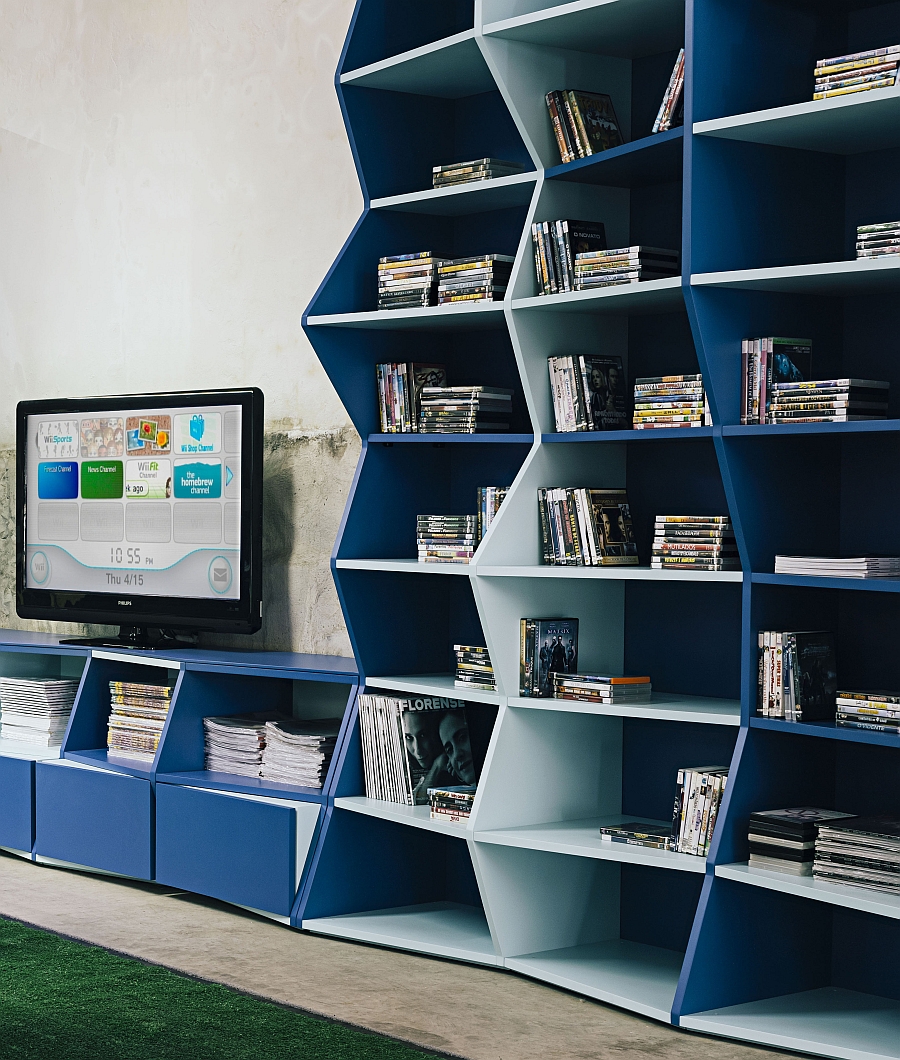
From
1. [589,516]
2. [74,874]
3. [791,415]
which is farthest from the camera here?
[74,874]

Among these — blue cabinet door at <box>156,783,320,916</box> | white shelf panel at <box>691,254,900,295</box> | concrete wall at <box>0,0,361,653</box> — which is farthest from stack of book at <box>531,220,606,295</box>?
blue cabinet door at <box>156,783,320,916</box>

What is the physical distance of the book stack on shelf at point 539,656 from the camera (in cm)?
387

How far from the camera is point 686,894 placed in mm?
3887

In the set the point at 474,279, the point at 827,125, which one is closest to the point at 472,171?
the point at 474,279

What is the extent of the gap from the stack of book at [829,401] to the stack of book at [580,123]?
862mm

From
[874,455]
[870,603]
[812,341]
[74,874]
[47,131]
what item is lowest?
[74,874]

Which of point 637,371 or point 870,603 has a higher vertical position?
point 637,371

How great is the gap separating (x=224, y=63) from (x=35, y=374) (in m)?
1.59

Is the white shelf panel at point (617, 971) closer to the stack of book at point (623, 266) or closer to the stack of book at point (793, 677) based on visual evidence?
the stack of book at point (793, 677)

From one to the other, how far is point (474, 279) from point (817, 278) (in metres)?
1.05

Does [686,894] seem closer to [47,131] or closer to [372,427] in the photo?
[372,427]

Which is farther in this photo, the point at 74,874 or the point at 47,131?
the point at 47,131

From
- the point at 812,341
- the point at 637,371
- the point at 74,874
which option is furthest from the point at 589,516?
the point at 74,874

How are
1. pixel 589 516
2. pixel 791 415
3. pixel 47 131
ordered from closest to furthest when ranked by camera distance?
pixel 791 415 → pixel 589 516 → pixel 47 131
